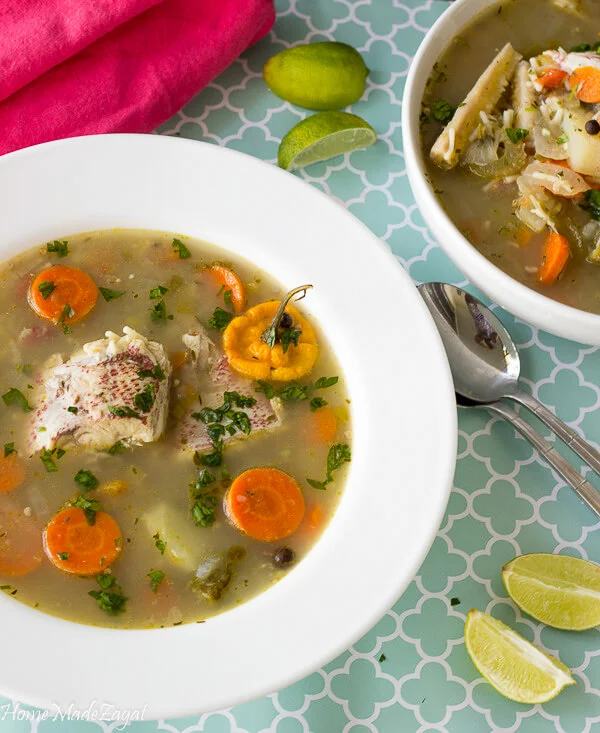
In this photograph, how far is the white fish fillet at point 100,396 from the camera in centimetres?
255

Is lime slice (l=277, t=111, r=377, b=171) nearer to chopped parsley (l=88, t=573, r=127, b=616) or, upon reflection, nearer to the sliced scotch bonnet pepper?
the sliced scotch bonnet pepper

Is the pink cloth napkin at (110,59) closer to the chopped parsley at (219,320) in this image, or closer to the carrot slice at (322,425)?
the chopped parsley at (219,320)

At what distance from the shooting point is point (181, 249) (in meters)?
2.80

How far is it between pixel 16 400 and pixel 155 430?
439 mm

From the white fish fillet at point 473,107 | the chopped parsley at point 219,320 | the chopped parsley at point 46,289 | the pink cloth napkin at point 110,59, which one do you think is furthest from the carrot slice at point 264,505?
the pink cloth napkin at point 110,59

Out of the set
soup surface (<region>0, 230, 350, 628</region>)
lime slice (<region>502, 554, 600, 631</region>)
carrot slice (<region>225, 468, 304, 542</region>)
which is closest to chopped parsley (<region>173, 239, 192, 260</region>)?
soup surface (<region>0, 230, 350, 628</region>)

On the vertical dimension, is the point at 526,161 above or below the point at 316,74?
below

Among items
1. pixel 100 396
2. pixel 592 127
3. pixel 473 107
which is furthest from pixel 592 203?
pixel 100 396

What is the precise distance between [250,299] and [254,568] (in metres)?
0.87

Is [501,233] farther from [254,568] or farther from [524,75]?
[254,568]

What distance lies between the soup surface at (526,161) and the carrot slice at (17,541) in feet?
5.42

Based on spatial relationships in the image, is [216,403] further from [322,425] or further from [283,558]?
[283,558]

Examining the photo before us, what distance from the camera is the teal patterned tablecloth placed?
257 centimetres

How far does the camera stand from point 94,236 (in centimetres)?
281
